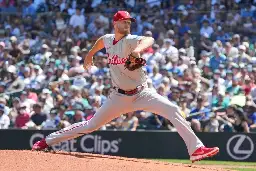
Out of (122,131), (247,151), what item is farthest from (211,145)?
(122,131)

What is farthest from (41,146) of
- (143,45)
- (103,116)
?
(143,45)

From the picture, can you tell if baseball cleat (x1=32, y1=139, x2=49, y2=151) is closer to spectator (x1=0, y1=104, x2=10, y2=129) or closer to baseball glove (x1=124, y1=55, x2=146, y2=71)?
baseball glove (x1=124, y1=55, x2=146, y2=71)

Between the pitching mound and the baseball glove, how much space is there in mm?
1138

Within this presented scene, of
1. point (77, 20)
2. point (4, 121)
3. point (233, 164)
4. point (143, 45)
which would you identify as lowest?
point (233, 164)

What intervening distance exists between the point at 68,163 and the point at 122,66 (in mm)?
1398

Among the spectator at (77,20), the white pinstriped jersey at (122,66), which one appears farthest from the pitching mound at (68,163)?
the spectator at (77,20)

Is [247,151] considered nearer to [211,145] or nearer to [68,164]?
[211,145]

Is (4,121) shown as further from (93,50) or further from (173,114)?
(173,114)

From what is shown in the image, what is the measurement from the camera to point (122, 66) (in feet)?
31.5

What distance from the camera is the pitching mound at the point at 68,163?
8828mm

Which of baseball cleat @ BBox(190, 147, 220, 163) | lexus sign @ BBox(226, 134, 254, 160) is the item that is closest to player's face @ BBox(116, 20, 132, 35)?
baseball cleat @ BBox(190, 147, 220, 163)

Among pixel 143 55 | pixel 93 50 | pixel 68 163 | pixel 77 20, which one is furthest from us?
pixel 77 20

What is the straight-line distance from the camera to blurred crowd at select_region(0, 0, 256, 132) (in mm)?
16656

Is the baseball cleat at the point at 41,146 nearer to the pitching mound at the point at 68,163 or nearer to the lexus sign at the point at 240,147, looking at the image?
the pitching mound at the point at 68,163
